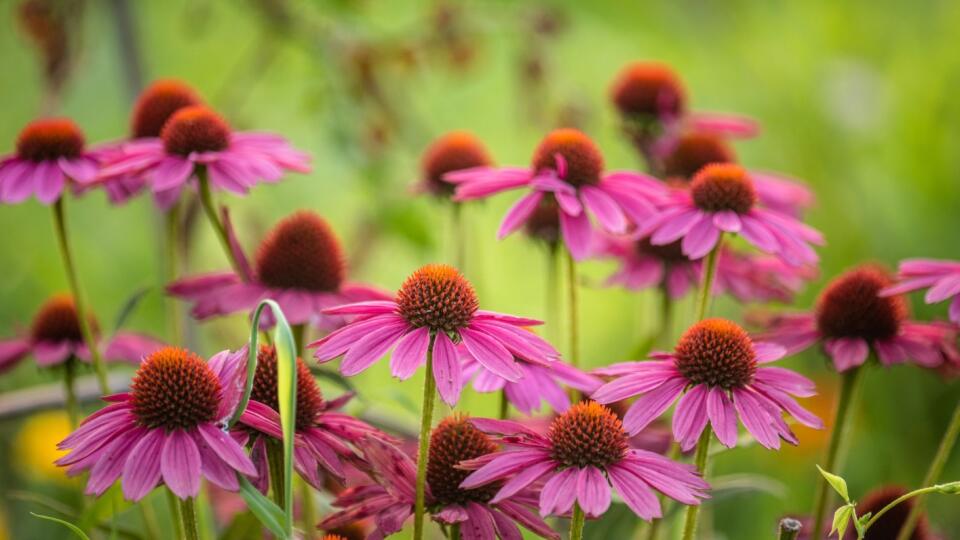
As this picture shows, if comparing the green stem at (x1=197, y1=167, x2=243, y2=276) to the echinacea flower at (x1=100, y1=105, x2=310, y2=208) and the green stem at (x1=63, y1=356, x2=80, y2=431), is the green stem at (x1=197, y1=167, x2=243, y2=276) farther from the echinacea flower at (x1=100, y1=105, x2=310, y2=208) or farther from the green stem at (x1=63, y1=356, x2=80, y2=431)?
the green stem at (x1=63, y1=356, x2=80, y2=431)

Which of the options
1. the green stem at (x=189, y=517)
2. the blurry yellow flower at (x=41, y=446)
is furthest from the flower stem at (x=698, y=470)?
the blurry yellow flower at (x=41, y=446)

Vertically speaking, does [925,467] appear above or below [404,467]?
below

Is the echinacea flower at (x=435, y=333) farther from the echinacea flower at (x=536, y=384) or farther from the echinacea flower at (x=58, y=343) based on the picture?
the echinacea flower at (x=58, y=343)

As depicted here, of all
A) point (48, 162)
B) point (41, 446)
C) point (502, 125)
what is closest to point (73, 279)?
point (48, 162)

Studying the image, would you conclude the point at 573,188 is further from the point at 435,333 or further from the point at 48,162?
Answer: the point at 48,162

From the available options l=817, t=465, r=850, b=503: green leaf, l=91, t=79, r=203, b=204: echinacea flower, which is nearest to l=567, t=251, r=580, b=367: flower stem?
l=817, t=465, r=850, b=503: green leaf

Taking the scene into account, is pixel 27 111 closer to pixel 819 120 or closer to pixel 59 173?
pixel 819 120

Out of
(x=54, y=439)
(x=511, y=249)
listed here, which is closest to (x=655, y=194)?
(x=54, y=439)
